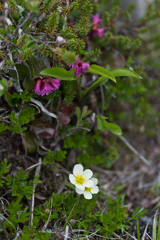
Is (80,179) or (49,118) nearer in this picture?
(80,179)

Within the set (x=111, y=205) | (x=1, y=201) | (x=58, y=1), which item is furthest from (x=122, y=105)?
(x=1, y=201)

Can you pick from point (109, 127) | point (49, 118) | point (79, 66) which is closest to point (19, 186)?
point (49, 118)

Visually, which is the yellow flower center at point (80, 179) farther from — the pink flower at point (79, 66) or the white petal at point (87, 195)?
the pink flower at point (79, 66)

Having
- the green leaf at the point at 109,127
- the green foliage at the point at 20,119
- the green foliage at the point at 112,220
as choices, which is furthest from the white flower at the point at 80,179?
the green foliage at the point at 20,119

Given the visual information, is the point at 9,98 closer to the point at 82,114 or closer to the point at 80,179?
the point at 82,114

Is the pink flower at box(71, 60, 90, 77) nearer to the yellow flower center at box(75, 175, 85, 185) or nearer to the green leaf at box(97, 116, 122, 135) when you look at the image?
the green leaf at box(97, 116, 122, 135)

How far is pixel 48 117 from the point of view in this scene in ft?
5.68

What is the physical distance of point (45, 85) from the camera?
1.41m

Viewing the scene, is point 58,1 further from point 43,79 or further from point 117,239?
point 117,239

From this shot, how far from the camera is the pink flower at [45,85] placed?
A: 4.61 ft

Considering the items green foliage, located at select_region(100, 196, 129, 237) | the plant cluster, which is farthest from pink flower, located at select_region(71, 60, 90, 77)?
green foliage, located at select_region(100, 196, 129, 237)

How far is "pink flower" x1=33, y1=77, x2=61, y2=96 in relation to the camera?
1406mm

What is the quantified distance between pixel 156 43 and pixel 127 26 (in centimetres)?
61

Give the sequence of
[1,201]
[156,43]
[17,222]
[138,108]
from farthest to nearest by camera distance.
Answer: [156,43] < [138,108] < [1,201] < [17,222]
